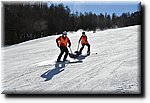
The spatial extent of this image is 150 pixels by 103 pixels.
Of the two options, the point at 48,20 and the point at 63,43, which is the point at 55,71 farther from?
the point at 48,20

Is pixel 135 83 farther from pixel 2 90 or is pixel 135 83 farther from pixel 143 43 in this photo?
pixel 2 90

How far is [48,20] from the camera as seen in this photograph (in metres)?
5.29

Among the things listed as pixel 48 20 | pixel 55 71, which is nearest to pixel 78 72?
pixel 55 71

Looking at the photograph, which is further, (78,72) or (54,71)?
(54,71)

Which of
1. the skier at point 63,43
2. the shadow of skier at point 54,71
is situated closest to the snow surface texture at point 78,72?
the shadow of skier at point 54,71

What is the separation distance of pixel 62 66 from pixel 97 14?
1.25m

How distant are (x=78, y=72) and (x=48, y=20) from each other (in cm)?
106

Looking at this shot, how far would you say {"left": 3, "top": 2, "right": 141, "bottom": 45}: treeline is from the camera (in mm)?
4785

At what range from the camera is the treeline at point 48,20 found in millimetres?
4785

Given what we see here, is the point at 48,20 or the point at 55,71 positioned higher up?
the point at 48,20

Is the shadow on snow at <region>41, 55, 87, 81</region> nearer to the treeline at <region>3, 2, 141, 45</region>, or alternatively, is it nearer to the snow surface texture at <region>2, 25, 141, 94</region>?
the snow surface texture at <region>2, 25, 141, 94</region>

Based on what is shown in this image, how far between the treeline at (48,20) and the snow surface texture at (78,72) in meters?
0.17

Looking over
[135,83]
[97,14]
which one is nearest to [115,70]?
[135,83]

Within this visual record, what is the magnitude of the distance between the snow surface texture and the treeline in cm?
17
